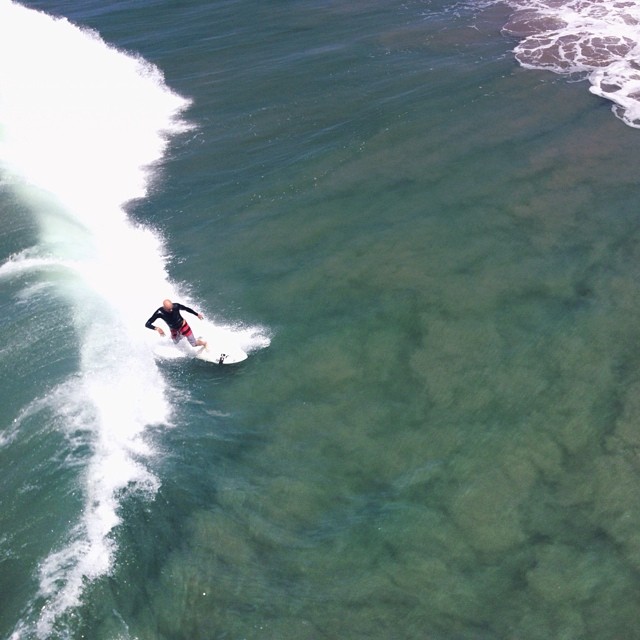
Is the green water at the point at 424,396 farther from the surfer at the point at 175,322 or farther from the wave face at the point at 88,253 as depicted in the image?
the wave face at the point at 88,253

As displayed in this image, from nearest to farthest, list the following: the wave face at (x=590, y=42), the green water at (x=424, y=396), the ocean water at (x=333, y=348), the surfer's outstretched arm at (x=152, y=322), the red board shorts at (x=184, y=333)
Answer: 1. the green water at (x=424, y=396)
2. the ocean water at (x=333, y=348)
3. the surfer's outstretched arm at (x=152, y=322)
4. the red board shorts at (x=184, y=333)
5. the wave face at (x=590, y=42)

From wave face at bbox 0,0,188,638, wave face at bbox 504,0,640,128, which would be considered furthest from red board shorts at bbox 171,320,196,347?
wave face at bbox 504,0,640,128

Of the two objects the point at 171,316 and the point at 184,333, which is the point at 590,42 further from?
the point at 171,316

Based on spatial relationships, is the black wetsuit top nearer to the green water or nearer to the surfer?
the surfer

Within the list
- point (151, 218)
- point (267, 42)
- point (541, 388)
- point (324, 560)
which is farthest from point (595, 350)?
point (267, 42)

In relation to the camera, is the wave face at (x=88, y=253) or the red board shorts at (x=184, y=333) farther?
the red board shorts at (x=184, y=333)

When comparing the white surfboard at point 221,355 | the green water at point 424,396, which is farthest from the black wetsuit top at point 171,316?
the green water at point 424,396
